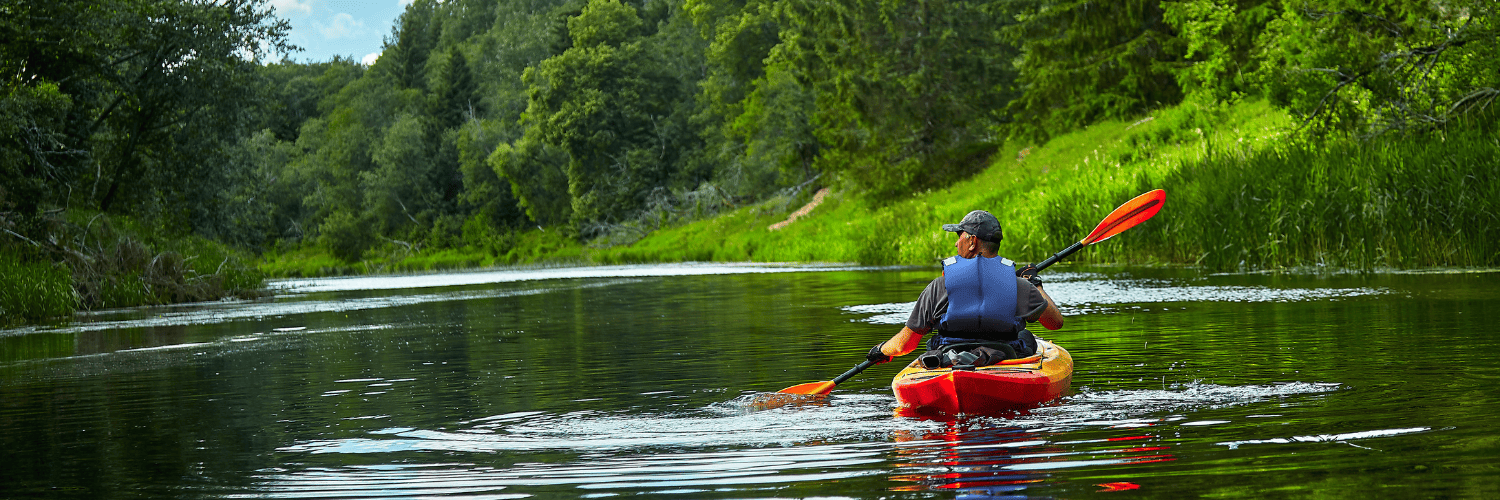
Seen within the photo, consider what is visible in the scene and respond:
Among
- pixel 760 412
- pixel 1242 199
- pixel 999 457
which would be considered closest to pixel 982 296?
pixel 760 412

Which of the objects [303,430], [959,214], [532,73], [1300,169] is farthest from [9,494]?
[532,73]

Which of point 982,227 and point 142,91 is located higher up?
point 142,91

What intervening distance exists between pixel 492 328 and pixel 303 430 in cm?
910

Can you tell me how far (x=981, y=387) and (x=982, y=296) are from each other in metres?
0.73

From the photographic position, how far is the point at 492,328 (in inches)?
681

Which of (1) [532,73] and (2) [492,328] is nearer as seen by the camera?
(2) [492,328]

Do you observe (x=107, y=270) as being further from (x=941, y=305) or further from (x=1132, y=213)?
(x=941, y=305)

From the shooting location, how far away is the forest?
67.1 feet

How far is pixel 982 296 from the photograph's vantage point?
8.09 m

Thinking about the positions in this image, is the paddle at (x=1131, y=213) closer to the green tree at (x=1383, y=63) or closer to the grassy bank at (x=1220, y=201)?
the grassy bank at (x=1220, y=201)

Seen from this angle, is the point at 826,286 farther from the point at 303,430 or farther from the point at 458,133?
the point at 458,133

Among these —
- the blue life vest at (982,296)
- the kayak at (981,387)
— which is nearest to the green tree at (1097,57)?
the blue life vest at (982,296)

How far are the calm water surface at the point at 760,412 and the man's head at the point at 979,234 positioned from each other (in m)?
1.08

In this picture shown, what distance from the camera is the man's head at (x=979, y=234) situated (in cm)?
809
